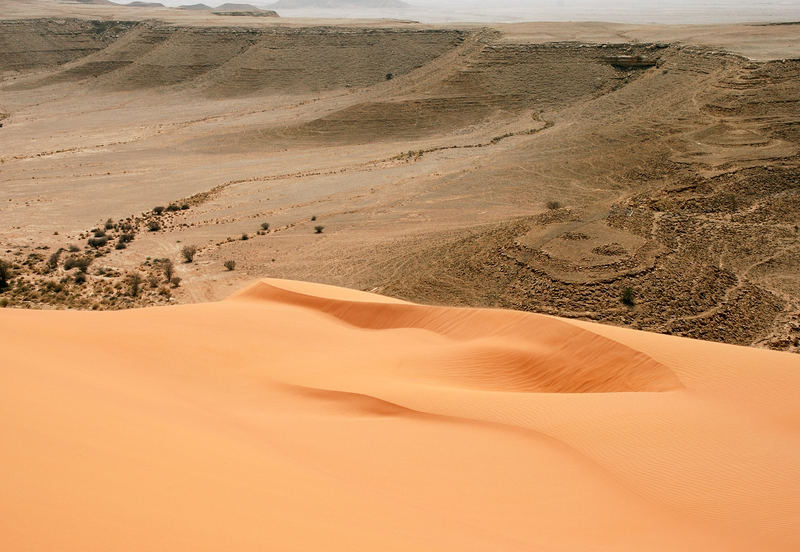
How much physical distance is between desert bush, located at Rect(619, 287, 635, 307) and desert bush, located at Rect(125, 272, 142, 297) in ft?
41.4

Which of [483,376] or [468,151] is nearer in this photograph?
[483,376]

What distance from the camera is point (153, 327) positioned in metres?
9.91

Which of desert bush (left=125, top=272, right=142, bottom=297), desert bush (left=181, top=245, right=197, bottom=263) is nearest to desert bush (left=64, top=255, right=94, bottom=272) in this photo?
desert bush (left=125, top=272, right=142, bottom=297)

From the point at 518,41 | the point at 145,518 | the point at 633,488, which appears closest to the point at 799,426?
the point at 633,488

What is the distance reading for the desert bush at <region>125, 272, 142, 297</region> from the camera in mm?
17484

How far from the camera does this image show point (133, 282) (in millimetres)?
18141

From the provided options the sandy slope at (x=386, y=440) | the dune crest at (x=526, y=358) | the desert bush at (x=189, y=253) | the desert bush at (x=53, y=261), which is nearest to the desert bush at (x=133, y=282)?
the desert bush at (x=189, y=253)

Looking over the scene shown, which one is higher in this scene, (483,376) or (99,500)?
(99,500)

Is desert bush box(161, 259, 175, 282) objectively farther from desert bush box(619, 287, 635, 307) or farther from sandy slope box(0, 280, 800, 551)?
desert bush box(619, 287, 635, 307)

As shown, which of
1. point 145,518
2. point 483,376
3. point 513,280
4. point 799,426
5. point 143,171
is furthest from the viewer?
point 143,171

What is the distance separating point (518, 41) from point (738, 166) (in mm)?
30790

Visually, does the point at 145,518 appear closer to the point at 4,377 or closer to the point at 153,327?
the point at 4,377

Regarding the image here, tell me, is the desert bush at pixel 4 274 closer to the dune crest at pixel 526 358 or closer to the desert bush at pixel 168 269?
the desert bush at pixel 168 269

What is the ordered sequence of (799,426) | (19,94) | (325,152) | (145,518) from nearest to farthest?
(145,518)
(799,426)
(325,152)
(19,94)
